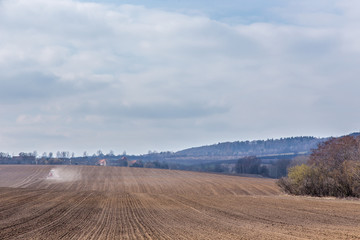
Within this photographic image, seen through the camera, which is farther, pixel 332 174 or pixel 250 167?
pixel 250 167

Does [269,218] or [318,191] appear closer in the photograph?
[269,218]

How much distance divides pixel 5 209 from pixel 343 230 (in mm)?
23087

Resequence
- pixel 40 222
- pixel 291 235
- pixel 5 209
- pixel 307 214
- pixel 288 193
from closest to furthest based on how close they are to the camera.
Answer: pixel 291 235 → pixel 40 222 → pixel 307 214 → pixel 5 209 → pixel 288 193

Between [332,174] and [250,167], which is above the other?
[250,167]

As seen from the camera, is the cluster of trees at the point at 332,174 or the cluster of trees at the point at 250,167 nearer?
the cluster of trees at the point at 332,174

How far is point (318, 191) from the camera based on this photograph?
4819cm

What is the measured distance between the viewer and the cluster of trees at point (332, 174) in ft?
142

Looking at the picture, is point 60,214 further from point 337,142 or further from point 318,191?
point 337,142

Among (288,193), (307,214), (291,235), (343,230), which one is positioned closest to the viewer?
(291,235)

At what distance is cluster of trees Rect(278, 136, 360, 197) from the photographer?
1700 inches

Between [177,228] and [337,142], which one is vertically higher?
[337,142]

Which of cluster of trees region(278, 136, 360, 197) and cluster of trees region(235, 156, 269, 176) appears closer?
cluster of trees region(278, 136, 360, 197)

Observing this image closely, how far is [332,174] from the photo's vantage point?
Answer: 46.6 metres

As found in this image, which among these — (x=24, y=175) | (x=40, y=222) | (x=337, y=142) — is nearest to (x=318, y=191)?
(x=337, y=142)
